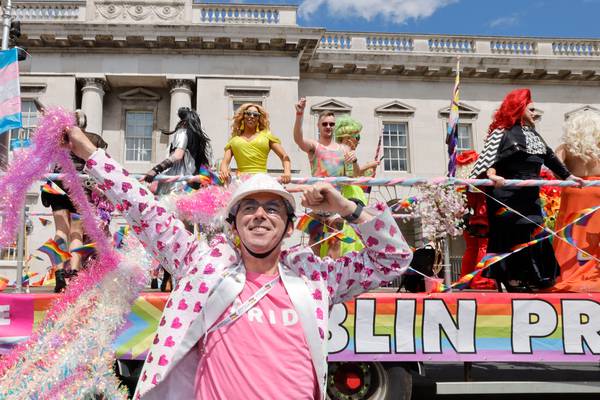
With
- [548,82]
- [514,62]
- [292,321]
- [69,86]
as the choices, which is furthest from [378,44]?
[292,321]

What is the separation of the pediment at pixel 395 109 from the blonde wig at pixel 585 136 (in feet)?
56.4

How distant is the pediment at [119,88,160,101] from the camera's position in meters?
20.5

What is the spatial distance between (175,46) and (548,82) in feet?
58.5

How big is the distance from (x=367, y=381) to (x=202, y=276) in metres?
2.35

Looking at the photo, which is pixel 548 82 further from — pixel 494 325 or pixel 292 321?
pixel 292 321

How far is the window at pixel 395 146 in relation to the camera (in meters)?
21.8

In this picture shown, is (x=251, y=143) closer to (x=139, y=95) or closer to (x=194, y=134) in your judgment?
(x=194, y=134)

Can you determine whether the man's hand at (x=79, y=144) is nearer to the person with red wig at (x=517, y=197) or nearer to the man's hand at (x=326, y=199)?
the man's hand at (x=326, y=199)

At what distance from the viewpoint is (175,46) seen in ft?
64.7

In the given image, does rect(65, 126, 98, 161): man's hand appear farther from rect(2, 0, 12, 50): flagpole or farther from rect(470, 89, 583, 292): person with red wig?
rect(2, 0, 12, 50): flagpole

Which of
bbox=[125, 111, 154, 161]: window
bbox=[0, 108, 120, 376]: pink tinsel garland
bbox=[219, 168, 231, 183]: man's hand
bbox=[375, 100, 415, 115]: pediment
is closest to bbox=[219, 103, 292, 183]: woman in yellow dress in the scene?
bbox=[219, 168, 231, 183]: man's hand

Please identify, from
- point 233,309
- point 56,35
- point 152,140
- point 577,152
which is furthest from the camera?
point 152,140

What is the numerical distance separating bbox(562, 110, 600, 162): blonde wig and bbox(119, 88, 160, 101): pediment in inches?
738

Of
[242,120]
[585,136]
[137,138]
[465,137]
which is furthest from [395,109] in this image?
[242,120]
